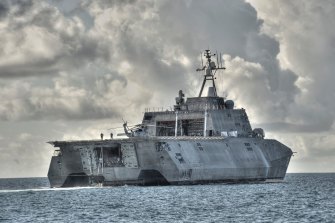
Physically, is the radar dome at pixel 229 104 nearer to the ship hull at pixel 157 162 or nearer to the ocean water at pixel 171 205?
the ship hull at pixel 157 162

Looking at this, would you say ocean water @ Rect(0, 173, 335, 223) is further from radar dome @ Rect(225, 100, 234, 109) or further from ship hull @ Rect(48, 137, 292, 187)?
radar dome @ Rect(225, 100, 234, 109)

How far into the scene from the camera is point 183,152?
299 ft

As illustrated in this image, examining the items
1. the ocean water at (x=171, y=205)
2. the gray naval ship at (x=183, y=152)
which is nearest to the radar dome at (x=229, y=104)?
the gray naval ship at (x=183, y=152)

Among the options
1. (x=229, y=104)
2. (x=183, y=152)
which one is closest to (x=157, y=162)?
(x=183, y=152)

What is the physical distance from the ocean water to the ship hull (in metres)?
1.51

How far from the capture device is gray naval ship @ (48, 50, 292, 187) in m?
89.9

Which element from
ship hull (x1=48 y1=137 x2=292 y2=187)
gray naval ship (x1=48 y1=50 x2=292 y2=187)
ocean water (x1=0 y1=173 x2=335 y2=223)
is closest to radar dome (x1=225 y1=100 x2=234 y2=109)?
gray naval ship (x1=48 y1=50 x2=292 y2=187)

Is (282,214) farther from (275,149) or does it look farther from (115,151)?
(275,149)

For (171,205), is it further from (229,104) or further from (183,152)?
(229,104)

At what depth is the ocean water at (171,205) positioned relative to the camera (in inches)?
2389

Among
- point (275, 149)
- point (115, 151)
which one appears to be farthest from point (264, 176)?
point (115, 151)

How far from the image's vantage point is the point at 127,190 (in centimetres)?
8819

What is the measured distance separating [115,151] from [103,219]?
35.0m

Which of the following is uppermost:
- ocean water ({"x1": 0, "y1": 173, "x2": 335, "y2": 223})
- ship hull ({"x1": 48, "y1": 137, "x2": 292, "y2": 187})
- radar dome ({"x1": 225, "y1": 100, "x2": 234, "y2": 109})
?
radar dome ({"x1": 225, "y1": 100, "x2": 234, "y2": 109})
